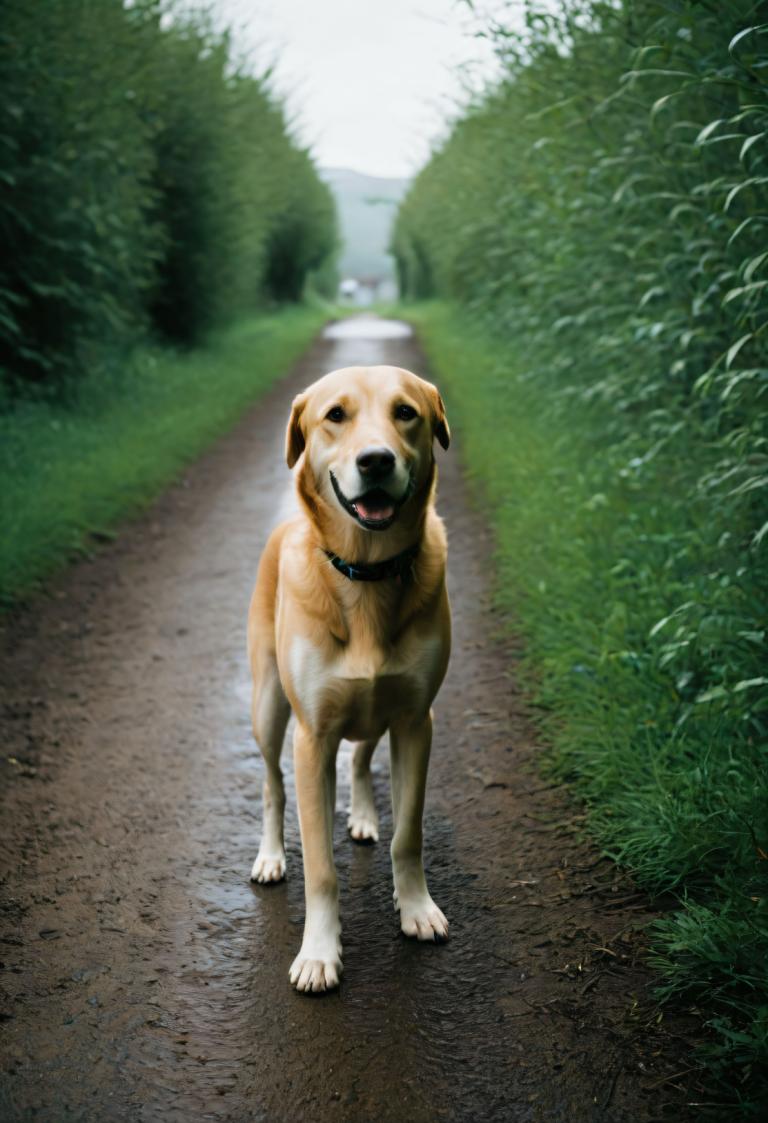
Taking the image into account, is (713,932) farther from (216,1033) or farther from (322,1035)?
(216,1033)

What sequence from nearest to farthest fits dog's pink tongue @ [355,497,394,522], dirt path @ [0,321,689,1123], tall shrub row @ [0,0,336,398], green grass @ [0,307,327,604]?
dirt path @ [0,321,689,1123], dog's pink tongue @ [355,497,394,522], green grass @ [0,307,327,604], tall shrub row @ [0,0,336,398]

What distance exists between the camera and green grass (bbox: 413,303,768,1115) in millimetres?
2545

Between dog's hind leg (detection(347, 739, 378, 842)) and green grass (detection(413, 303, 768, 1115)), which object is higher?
green grass (detection(413, 303, 768, 1115))

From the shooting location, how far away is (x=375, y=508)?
8.50ft

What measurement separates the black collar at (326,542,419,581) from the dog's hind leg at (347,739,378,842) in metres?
0.90

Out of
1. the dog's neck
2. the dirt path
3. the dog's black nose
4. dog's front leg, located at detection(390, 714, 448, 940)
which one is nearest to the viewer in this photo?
the dirt path

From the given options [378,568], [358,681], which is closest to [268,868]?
[358,681]

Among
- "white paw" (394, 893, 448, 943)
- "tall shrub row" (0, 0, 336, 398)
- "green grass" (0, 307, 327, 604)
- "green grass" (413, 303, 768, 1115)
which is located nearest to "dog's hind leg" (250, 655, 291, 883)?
"white paw" (394, 893, 448, 943)

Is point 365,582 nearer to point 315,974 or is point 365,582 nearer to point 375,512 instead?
point 375,512

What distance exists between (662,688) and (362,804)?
1.34 metres

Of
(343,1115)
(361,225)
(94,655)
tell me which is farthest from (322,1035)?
(361,225)

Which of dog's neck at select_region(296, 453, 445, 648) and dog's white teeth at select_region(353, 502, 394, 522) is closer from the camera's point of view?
dog's white teeth at select_region(353, 502, 394, 522)

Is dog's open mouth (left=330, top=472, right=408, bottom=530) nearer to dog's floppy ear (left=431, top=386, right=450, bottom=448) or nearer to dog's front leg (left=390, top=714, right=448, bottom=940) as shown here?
dog's floppy ear (left=431, top=386, right=450, bottom=448)

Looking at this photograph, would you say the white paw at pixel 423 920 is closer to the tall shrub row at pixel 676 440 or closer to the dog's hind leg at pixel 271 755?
the dog's hind leg at pixel 271 755
